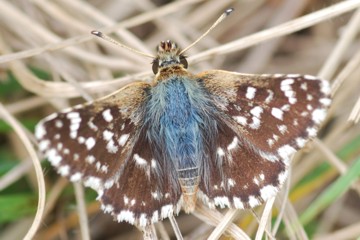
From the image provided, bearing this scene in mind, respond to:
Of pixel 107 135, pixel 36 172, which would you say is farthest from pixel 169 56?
pixel 36 172

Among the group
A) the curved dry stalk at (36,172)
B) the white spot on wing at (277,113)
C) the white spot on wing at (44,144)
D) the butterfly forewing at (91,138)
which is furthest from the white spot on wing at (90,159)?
the white spot on wing at (277,113)

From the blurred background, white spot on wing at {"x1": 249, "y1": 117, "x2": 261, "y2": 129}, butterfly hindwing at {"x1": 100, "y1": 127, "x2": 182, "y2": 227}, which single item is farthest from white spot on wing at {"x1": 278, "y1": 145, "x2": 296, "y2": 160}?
butterfly hindwing at {"x1": 100, "y1": 127, "x2": 182, "y2": 227}

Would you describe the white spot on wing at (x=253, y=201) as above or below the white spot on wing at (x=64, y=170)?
below

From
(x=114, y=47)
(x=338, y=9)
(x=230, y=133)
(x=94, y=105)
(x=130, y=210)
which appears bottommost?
(x=130, y=210)

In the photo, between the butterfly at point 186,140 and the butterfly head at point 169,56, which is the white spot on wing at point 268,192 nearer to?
the butterfly at point 186,140

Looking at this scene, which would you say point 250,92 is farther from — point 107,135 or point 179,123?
point 107,135

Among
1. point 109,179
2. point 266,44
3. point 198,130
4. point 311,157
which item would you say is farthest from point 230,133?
point 266,44

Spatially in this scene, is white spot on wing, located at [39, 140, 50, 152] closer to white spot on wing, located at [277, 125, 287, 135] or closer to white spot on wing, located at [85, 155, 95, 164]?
white spot on wing, located at [85, 155, 95, 164]

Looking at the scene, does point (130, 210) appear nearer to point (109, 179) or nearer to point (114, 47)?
point (109, 179)
